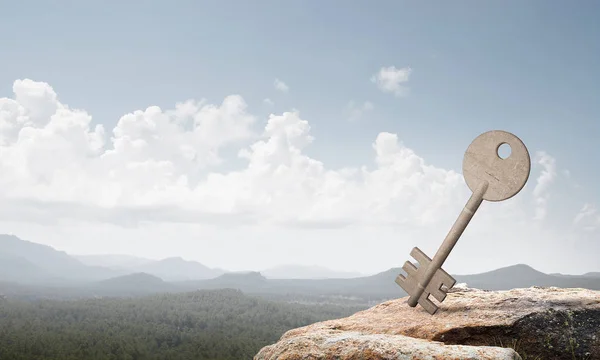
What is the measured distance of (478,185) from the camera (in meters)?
11.6

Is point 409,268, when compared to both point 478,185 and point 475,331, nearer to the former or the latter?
point 475,331

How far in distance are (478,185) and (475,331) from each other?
394 centimetres

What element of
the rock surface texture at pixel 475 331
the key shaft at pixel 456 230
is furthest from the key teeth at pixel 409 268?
the rock surface texture at pixel 475 331

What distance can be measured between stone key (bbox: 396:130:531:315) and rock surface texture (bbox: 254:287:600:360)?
2.02 feet

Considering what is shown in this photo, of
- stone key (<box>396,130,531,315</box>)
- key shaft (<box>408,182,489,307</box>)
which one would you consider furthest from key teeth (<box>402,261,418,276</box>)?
key shaft (<box>408,182,489,307</box>)

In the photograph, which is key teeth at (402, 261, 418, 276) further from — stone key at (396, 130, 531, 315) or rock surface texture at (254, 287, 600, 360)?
rock surface texture at (254, 287, 600, 360)

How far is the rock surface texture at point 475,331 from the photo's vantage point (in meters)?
7.35

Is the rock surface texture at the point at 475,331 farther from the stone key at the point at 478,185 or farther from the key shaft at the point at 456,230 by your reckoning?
the key shaft at the point at 456,230

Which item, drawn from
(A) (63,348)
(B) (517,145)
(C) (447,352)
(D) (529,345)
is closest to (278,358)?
(C) (447,352)

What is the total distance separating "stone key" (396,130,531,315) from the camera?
11.0 metres

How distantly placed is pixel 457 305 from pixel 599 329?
3195 mm

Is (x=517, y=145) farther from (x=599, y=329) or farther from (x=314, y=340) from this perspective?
(x=314, y=340)

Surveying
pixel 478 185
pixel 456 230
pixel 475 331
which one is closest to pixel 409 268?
pixel 456 230

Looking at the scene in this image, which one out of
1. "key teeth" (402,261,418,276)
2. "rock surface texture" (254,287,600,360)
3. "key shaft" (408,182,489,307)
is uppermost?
"key shaft" (408,182,489,307)
